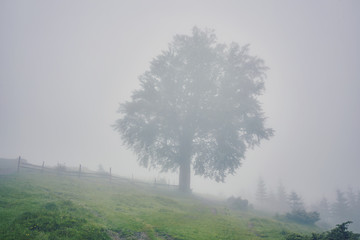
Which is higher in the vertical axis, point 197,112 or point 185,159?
point 197,112

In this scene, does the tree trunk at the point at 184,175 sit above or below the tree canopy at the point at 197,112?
below

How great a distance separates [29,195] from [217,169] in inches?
799

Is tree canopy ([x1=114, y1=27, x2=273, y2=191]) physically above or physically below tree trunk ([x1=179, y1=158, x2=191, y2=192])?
above

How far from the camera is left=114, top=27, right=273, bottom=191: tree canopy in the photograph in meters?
26.2

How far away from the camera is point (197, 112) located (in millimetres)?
27141

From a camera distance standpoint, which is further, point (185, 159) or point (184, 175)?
point (184, 175)

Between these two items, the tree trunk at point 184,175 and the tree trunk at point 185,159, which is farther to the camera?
the tree trunk at point 184,175

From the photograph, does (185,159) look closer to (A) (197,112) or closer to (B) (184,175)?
(B) (184,175)

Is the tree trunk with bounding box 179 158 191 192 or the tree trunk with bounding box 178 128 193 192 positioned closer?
the tree trunk with bounding box 178 128 193 192

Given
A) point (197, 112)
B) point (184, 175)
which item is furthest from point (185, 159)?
point (197, 112)

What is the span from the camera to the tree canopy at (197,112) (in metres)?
26.2

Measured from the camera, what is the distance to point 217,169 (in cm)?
2612

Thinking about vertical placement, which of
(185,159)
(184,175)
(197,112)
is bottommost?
(184,175)

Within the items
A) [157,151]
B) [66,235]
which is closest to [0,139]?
[157,151]
